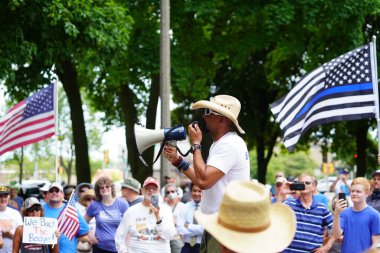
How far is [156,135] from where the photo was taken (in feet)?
23.4

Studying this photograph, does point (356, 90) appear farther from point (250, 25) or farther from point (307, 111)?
point (250, 25)

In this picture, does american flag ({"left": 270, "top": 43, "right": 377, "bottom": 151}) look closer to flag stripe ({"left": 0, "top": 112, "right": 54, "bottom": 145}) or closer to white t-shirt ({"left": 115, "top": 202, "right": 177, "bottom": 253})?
white t-shirt ({"left": 115, "top": 202, "right": 177, "bottom": 253})

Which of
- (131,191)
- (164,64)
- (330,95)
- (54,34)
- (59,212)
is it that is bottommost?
(59,212)

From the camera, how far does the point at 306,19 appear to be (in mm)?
22891

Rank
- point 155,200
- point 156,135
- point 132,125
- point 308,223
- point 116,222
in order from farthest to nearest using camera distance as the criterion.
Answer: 1. point 132,125
2. point 116,222
3. point 155,200
4. point 308,223
5. point 156,135

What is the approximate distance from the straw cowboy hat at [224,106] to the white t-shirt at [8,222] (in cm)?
546

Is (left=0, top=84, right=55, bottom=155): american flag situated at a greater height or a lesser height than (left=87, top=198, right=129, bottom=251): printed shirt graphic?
greater

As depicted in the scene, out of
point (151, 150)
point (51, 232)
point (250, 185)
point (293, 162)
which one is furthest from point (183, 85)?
point (293, 162)

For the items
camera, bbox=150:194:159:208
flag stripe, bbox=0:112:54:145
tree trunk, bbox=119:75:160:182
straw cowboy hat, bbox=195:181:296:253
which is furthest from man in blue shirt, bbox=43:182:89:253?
tree trunk, bbox=119:75:160:182

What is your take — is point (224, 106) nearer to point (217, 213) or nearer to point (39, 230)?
point (217, 213)

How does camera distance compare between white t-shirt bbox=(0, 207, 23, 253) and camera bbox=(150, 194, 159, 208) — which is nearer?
camera bbox=(150, 194, 159, 208)

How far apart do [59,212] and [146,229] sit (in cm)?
135

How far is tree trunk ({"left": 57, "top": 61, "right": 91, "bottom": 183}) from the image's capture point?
26203 millimetres

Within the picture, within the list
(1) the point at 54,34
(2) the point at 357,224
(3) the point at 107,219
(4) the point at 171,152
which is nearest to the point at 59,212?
(3) the point at 107,219
